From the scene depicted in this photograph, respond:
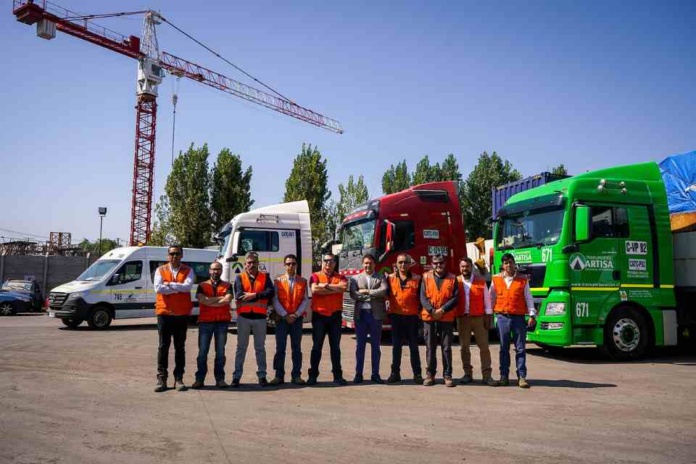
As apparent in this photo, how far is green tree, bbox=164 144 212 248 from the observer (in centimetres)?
3672

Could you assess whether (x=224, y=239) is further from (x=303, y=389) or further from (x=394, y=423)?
(x=394, y=423)

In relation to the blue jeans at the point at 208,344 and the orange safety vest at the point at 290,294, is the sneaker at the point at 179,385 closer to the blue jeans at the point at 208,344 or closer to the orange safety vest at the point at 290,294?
the blue jeans at the point at 208,344

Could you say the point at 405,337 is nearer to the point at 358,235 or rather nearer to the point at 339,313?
the point at 339,313

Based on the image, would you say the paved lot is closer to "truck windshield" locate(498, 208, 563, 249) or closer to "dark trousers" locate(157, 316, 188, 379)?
"dark trousers" locate(157, 316, 188, 379)

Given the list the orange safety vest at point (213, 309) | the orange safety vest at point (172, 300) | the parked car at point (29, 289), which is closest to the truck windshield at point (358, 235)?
the orange safety vest at point (213, 309)

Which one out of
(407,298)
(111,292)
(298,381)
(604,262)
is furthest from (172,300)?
(111,292)

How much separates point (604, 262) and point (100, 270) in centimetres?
1383

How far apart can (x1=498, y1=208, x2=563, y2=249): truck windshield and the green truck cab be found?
0.07 feet

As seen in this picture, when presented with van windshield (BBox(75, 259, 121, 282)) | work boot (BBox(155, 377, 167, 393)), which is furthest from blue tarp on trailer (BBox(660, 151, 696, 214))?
van windshield (BBox(75, 259, 121, 282))

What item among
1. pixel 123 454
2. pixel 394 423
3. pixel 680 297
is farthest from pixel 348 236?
pixel 123 454

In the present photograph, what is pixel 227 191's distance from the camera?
37406 millimetres

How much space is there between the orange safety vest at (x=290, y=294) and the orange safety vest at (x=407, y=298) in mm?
1365

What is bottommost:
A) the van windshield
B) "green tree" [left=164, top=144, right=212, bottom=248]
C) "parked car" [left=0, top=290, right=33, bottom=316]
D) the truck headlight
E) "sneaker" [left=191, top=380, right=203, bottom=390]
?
"sneaker" [left=191, top=380, right=203, bottom=390]

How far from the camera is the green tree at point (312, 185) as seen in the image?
3753 cm
